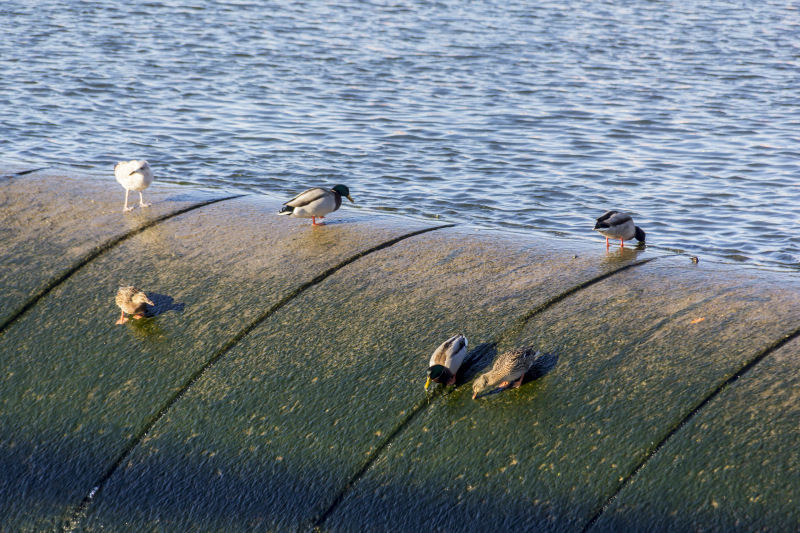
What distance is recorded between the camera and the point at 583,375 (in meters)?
5.31

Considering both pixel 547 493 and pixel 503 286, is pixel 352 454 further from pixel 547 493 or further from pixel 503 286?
pixel 503 286

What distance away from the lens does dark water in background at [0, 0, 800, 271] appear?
11.9 metres

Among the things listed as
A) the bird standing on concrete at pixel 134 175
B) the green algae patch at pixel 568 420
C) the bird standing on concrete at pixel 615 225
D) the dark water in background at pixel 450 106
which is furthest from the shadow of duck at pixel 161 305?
the dark water in background at pixel 450 106

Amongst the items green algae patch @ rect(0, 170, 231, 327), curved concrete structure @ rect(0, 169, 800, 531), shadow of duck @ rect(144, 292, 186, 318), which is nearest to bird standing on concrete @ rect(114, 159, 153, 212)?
green algae patch @ rect(0, 170, 231, 327)

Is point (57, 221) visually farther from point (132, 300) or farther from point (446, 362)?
point (446, 362)

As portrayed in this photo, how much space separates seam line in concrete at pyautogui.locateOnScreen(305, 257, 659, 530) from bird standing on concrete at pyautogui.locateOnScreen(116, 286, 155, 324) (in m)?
2.13

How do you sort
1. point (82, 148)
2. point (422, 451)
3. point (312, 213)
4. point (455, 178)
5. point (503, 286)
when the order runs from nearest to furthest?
point (422, 451), point (503, 286), point (312, 213), point (455, 178), point (82, 148)

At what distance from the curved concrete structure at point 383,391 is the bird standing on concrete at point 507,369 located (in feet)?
0.36

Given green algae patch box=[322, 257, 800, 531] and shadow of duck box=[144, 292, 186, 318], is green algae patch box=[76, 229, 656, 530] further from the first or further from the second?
shadow of duck box=[144, 292, 186, 318]

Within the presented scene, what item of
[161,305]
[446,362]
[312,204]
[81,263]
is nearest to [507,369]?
[446,362]

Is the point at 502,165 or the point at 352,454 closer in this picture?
the point at 352,454

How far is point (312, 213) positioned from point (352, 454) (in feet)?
9.93

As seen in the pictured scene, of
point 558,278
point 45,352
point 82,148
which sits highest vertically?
point 558,278

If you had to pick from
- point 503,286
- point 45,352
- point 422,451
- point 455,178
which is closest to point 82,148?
point 455,178
